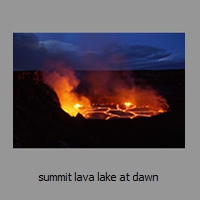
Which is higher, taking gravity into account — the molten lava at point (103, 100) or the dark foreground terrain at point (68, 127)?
the molten lava at point (103, 100)

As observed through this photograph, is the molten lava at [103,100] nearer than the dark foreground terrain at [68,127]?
No

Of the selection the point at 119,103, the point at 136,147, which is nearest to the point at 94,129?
the point at 136,147

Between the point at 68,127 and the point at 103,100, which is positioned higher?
the point at 103,100

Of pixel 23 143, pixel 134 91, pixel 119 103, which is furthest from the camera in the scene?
pixel 134 91

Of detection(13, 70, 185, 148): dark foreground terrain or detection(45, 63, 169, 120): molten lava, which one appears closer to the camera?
detection(13, 70, 185, 148): dark foreground terrain

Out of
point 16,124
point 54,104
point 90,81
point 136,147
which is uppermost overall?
point 90,81

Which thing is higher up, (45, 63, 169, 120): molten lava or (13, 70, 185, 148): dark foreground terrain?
(45, 63, 169, 120): molten lava

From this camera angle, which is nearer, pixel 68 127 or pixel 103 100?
pixel 68 127

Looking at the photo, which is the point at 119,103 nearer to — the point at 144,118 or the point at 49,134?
the point at 144,118
